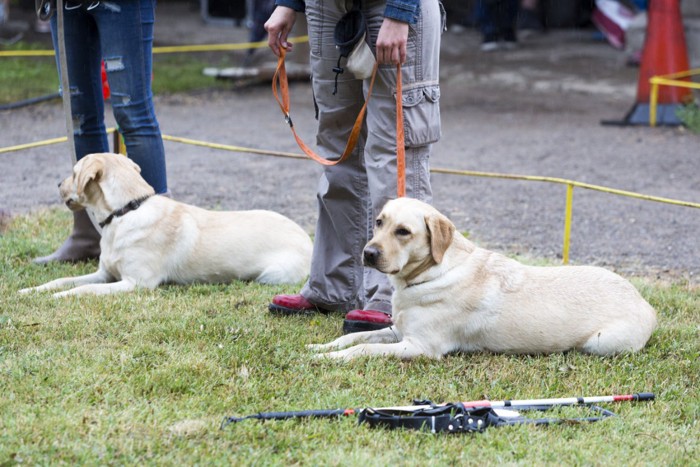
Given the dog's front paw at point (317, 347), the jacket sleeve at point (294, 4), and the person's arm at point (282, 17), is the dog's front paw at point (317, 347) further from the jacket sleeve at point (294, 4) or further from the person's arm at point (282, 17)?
the jacket sleeve at point (294, 4)

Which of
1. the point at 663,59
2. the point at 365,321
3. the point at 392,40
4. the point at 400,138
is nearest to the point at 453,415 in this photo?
the point at 365,321

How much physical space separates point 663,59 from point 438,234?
27.5 feet

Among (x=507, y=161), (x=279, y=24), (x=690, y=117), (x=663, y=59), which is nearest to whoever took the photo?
(x=279, y=24)

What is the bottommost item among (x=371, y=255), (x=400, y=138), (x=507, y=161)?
(x=507, y=161)

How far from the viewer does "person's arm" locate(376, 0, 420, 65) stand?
12.6 ft

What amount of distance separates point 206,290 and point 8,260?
126 centimetres

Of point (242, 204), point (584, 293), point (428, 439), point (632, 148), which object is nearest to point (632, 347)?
point (584, 293)

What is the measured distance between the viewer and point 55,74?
1350 cm

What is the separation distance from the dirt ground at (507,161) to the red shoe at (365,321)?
2.52 metres

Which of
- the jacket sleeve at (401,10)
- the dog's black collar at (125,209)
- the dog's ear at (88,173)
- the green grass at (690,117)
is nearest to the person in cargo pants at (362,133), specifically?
the jacket sleeve at (401,10)

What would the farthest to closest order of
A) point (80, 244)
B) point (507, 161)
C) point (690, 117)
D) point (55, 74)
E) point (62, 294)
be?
point (55, 74), point (690, 117), point (507, 161), point (80, 244), point (62, 294)

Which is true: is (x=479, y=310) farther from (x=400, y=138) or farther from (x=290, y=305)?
(x=290, y=305)

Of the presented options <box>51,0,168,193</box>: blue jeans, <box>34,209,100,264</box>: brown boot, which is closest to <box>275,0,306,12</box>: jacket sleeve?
<box>51,0,168,193</box>: blue jeans

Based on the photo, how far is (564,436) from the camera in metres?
3.27
